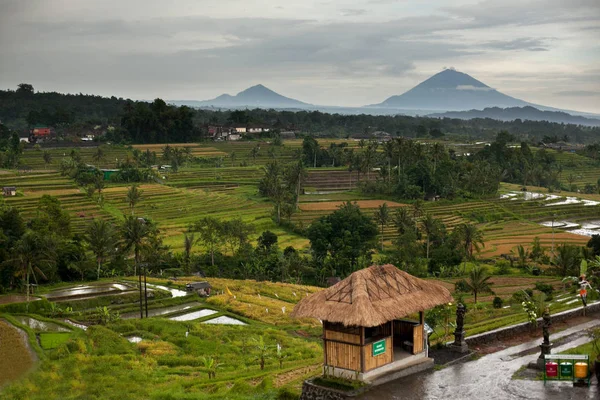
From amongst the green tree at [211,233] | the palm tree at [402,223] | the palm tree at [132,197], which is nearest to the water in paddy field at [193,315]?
the green tree at [211,233]

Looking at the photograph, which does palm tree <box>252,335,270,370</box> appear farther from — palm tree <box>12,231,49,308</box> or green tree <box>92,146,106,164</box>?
green tree <box>92,146,106,164</box>

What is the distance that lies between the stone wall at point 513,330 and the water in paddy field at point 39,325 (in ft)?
63.2

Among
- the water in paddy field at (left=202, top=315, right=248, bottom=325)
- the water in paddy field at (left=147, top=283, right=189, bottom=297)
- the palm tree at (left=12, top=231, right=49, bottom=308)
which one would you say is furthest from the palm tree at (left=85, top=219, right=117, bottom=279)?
the water in paddy field at (left=202, top=315, right=248, bottom=325)

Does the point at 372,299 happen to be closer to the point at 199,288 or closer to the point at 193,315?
the point at 193,315

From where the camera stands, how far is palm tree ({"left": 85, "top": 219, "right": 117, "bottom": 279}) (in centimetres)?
4109

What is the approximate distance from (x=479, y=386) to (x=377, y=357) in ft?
8.09

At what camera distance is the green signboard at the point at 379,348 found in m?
15.8

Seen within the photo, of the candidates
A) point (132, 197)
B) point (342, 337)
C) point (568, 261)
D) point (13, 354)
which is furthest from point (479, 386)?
point (132, 197)

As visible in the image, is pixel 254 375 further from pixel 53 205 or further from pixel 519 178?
pixel 519 178

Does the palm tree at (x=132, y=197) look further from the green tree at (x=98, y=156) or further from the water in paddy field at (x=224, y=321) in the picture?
the green tree at (x=98, y=156)

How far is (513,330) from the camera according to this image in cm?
2003

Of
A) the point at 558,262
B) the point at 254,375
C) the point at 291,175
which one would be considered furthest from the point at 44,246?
the point at 291,175

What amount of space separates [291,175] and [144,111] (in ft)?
143

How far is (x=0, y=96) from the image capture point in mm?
155500
